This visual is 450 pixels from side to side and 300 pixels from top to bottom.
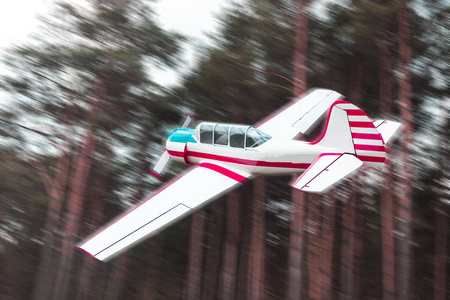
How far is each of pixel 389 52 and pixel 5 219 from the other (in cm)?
2460

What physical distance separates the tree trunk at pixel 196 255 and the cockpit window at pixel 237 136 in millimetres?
12150

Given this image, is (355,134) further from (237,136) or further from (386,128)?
(237,136)

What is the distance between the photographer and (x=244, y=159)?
1238 centimetres

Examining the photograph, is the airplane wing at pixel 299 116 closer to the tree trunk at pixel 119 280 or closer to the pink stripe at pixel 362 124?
the pink stripe at pixel 362 124

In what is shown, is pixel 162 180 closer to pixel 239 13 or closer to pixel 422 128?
pixel 239 13

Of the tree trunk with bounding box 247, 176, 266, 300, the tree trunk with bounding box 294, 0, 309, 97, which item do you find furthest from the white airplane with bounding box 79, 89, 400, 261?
the tree trunk with bounding box 247, 176, 266, 300

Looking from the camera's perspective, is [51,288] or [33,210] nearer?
[51,288]

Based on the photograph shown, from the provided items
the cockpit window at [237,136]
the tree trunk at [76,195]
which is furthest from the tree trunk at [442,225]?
the tree trunk at [76,195]

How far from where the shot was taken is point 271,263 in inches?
1017

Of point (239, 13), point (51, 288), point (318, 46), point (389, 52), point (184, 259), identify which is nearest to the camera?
point (389, 52)

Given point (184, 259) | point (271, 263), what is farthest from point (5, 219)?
point (271, 263)

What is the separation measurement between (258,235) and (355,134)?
1066 centimetres

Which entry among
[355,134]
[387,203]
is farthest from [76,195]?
[355,134]

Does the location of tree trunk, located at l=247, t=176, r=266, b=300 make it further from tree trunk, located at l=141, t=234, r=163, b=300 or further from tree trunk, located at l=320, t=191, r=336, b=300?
tree trunk, located at l=141, t=234, r=163, b=300
